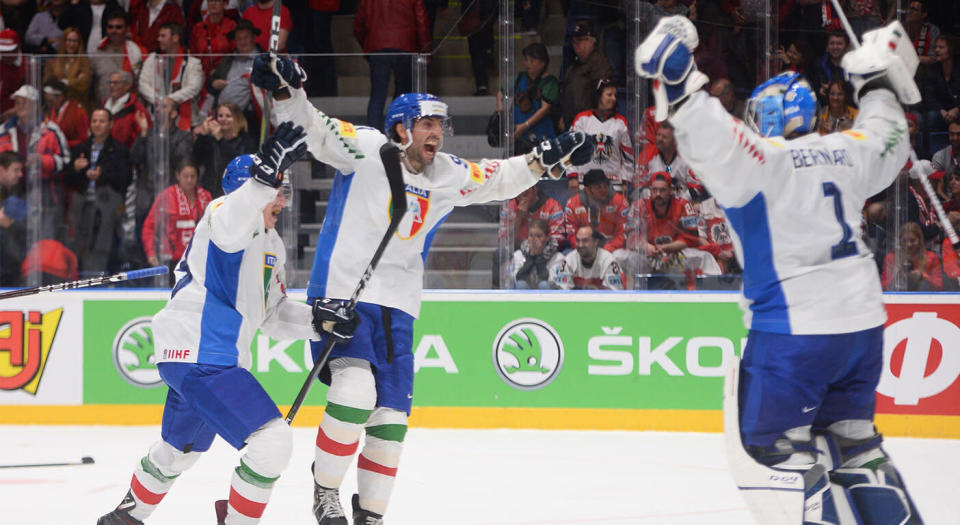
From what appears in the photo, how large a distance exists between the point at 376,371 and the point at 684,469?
200 centimetres

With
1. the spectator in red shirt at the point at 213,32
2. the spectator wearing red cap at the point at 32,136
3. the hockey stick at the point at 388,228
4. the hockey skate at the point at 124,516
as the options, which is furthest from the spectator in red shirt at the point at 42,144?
the hockey stick at the point at 388,228

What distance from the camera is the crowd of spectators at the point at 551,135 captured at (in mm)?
6125

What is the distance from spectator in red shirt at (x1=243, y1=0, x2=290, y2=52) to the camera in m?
7.45

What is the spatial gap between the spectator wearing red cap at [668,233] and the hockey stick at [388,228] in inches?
110

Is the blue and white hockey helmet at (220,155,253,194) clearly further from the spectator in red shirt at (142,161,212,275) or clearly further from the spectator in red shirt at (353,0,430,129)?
the spectator in red shirt at (353,0,430,129)

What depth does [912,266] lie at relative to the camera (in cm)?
605

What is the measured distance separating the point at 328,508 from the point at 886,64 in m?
2.19

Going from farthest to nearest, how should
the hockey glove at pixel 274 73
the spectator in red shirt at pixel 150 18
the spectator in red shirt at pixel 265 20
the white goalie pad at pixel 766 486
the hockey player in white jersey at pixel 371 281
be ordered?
the spectator in red shirt at pixel 150 18 < the spectator in red shirt at pixel 265 20 < the hockey player in white jersey at pixel 371 281 < the hockey glove at pixel 274 73 < the white goalie pad at pixel 766 486

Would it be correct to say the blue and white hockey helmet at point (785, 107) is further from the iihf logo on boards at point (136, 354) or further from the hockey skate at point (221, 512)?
the iihf logo on boards at point (136, 354)

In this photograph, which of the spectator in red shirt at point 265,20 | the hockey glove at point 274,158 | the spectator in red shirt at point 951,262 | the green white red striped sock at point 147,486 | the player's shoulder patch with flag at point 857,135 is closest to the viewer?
the player's shoulder patch with flag at point 857,135

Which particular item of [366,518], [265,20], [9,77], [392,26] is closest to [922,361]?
[366,518]

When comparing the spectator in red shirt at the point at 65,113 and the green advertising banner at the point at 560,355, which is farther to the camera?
the spectator in red shirt at the point at 65,113

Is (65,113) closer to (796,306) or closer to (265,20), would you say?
(265,20)

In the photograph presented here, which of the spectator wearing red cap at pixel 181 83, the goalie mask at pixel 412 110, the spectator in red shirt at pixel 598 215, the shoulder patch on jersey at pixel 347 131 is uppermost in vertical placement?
the spectator wearing red cap at pixel 181 83
